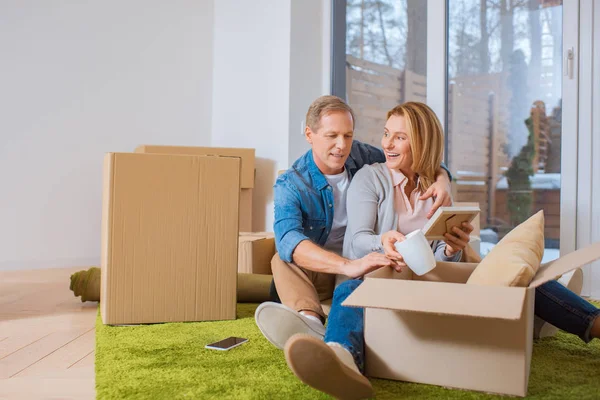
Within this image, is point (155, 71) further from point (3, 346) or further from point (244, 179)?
point (3, 346)

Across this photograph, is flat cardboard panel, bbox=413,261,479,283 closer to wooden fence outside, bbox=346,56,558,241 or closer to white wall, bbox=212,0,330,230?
wooden fence outside, bbox=346,56,558,241

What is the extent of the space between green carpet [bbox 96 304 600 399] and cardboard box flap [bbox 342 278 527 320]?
0.63ft

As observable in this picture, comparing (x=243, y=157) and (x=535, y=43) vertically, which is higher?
(x=535, y=43)

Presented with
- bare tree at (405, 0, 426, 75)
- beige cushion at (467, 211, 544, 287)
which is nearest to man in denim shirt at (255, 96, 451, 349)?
beige cushion at (467, 211, 544, 287)

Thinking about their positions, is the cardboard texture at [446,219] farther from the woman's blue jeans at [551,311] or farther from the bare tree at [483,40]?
the bare tree at [483,40]

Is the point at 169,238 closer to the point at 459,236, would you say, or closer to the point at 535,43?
the point at 459,236

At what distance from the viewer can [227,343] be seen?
5.34 feet

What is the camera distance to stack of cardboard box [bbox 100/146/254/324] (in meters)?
1.87

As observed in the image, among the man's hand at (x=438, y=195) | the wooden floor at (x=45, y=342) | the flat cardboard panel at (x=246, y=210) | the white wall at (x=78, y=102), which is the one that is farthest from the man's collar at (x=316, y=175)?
the white wall at (x=78, y=102)

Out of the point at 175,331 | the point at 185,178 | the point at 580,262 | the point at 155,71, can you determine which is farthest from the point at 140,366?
the point at 155,71

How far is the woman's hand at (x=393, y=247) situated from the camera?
145 centimetres

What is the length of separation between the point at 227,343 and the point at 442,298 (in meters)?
0.69

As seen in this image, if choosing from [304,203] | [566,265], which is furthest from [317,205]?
[566,265]

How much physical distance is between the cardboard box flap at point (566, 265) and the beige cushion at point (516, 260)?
22 mm
